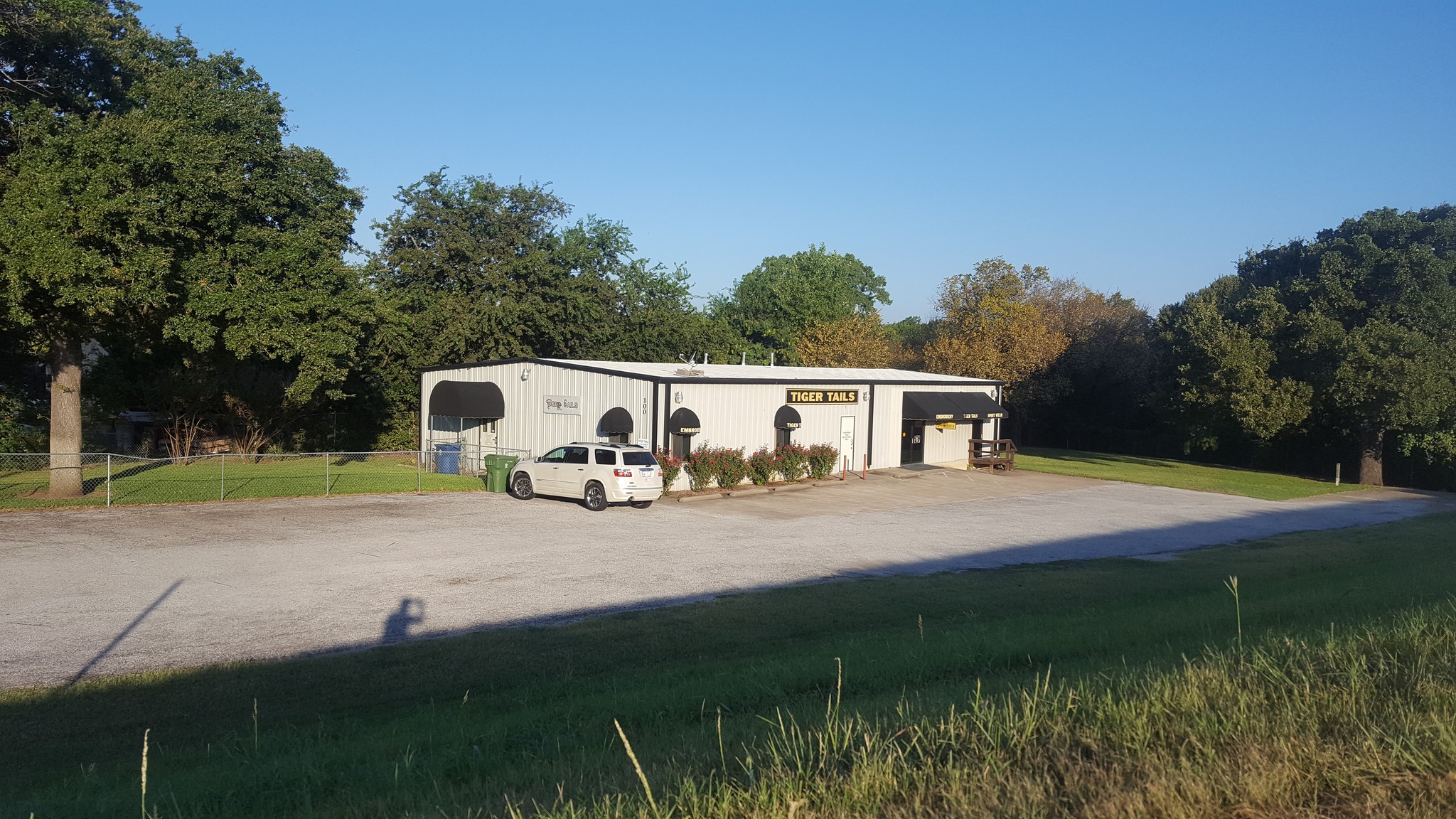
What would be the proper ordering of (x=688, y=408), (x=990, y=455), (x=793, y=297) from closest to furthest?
(x=688, y=408) → (x=990, y=455) → (x=793, y=297)

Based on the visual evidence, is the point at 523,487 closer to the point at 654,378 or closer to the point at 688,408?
the point at 654,378

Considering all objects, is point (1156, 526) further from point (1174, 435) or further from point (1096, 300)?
point (1096, 300)

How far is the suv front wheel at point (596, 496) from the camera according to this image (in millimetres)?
24172

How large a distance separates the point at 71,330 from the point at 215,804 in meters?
22.4

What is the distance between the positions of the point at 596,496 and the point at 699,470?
4.76 metres

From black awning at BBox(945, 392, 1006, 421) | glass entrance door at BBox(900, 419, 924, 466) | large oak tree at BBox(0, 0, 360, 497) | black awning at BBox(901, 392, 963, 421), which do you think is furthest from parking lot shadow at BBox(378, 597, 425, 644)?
black awning at BBox(945, 392, 1006, 421)

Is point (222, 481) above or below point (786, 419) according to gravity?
below

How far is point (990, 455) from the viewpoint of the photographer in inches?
1606

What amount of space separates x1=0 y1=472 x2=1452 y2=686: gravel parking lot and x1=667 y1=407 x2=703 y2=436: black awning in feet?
8.27

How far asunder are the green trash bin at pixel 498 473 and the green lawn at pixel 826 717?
15165 millimetres

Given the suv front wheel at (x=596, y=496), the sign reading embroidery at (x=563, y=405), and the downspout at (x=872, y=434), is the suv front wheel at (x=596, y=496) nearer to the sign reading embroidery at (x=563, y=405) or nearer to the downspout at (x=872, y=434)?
the sign reading embroidery at (x=563, y=405)

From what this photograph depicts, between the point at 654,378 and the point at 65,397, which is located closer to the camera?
the point at 65,397

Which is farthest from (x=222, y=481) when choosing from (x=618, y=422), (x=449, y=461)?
(x=618, y=422)

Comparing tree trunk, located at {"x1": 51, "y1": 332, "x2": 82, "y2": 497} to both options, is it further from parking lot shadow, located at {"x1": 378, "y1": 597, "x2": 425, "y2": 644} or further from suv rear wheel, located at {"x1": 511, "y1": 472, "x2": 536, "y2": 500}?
parking lot shadow, located at {"x1": 378, "y1": 597, "x2": 425, "y2": 644}
